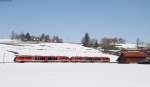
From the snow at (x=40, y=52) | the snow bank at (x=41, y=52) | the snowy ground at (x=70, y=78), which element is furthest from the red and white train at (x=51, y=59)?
the snowy ground at (x=70, y=78)

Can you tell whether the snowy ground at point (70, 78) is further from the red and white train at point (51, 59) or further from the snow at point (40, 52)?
the snow at point (40, 52)

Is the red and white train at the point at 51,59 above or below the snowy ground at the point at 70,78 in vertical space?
below

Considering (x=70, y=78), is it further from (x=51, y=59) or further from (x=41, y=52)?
(x=41, y=52)

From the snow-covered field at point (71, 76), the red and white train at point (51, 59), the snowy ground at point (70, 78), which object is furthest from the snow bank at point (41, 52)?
the snowy ground at point (70, 78)

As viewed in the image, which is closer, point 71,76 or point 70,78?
point 70,78

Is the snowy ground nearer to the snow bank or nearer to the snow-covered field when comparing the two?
the snow-covered field

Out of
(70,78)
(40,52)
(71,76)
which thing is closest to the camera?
(70,78)

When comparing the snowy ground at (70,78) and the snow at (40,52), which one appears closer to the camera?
the snowy ground at (70,78)

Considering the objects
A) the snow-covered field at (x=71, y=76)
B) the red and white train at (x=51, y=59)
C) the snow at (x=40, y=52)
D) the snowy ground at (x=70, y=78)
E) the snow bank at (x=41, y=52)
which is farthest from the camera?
the snow bank at (x=41, y=52)

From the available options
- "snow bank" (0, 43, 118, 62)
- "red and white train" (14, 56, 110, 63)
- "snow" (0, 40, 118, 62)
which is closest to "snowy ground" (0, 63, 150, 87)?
"red and white train" (14, 56, 110, 63)

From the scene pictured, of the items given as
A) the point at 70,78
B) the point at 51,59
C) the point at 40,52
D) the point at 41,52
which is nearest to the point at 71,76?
the point at 70,78

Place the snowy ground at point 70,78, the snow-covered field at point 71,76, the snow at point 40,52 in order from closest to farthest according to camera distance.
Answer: the snowy ground at point 70,78, the snow-covered field at point 71,76, the snow at point 40,52

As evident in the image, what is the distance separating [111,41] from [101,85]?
169 metres

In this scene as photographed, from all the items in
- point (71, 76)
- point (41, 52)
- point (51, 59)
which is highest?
point (71, 76)
